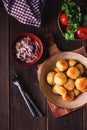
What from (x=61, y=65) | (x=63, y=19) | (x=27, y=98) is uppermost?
(x=63, y=19)

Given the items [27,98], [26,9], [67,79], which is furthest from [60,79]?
[26,9]

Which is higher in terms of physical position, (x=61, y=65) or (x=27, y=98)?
(x=61, y=65)

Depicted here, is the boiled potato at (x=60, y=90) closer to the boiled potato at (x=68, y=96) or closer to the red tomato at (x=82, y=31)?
the boiled potato at (x=68, y=96)

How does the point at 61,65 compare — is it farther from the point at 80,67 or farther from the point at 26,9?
the point at 26,9

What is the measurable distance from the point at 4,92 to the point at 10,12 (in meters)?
0.27

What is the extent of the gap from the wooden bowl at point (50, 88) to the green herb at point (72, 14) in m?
0.08

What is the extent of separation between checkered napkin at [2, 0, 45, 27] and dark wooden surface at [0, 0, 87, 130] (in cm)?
6

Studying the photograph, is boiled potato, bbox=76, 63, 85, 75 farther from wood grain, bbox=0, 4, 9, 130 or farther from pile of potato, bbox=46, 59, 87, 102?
wood grain, bbox=0, 4, 9, 130

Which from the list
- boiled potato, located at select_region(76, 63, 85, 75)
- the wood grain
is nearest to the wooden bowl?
boiled potato, located at select_region(76, 63, 85, 75)

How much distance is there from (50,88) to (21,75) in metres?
0.11

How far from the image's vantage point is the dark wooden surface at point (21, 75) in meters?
1.29

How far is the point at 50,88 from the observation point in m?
1.29

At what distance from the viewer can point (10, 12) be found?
122 centimetres

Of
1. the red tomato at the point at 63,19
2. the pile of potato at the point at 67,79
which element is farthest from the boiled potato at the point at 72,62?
the red tomato at the point at 63,19
